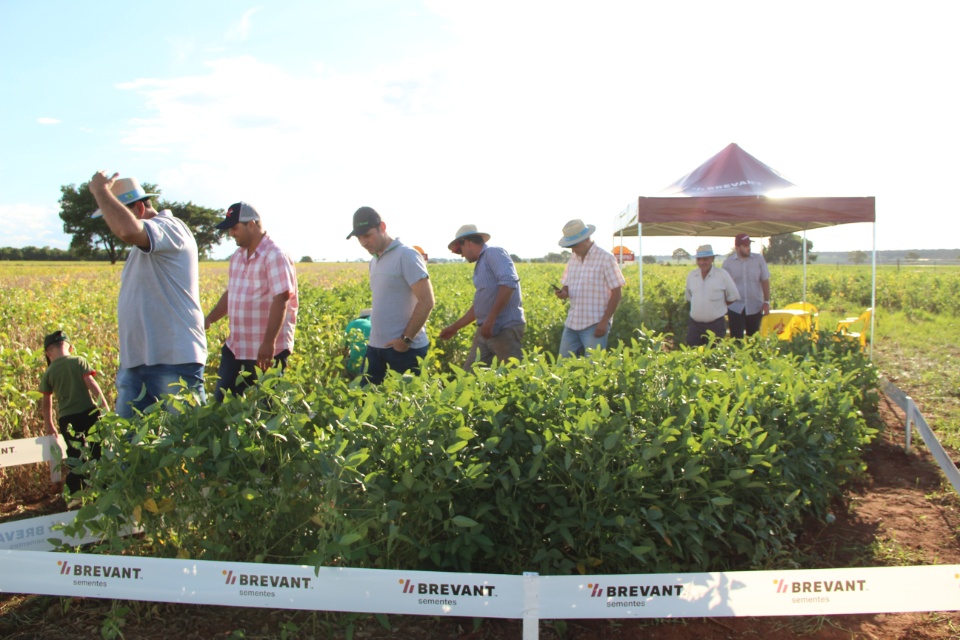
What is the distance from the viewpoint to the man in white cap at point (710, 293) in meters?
7.60

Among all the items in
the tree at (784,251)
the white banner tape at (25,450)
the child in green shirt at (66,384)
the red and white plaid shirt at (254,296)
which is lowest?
the white banner tape at (25,450)

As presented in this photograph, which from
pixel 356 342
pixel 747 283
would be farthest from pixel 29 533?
pixel 747 283

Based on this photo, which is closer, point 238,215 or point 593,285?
point 238,215

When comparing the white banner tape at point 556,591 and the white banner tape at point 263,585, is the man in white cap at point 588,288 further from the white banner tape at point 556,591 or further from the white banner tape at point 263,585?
the white banner tape at point 263,585

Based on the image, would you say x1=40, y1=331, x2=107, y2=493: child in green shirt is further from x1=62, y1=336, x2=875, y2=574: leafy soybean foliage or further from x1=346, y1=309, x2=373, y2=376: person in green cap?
x1=346, y1=309, x2=373, y2=376: person in green cap

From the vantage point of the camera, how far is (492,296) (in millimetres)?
5484

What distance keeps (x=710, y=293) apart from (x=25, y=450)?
6.46 m

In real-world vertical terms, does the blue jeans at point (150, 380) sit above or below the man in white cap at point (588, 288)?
below

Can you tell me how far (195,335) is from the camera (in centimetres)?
385

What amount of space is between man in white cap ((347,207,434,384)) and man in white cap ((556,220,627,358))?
5.92ft

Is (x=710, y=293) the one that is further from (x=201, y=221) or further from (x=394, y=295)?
(x=201, y=221)

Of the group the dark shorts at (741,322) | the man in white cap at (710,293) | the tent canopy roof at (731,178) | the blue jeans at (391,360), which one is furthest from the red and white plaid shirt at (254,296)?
the tent canopy roof at (731,178)

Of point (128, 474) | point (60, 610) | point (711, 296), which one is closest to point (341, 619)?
point (128, 474)

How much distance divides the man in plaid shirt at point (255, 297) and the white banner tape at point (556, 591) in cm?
184
